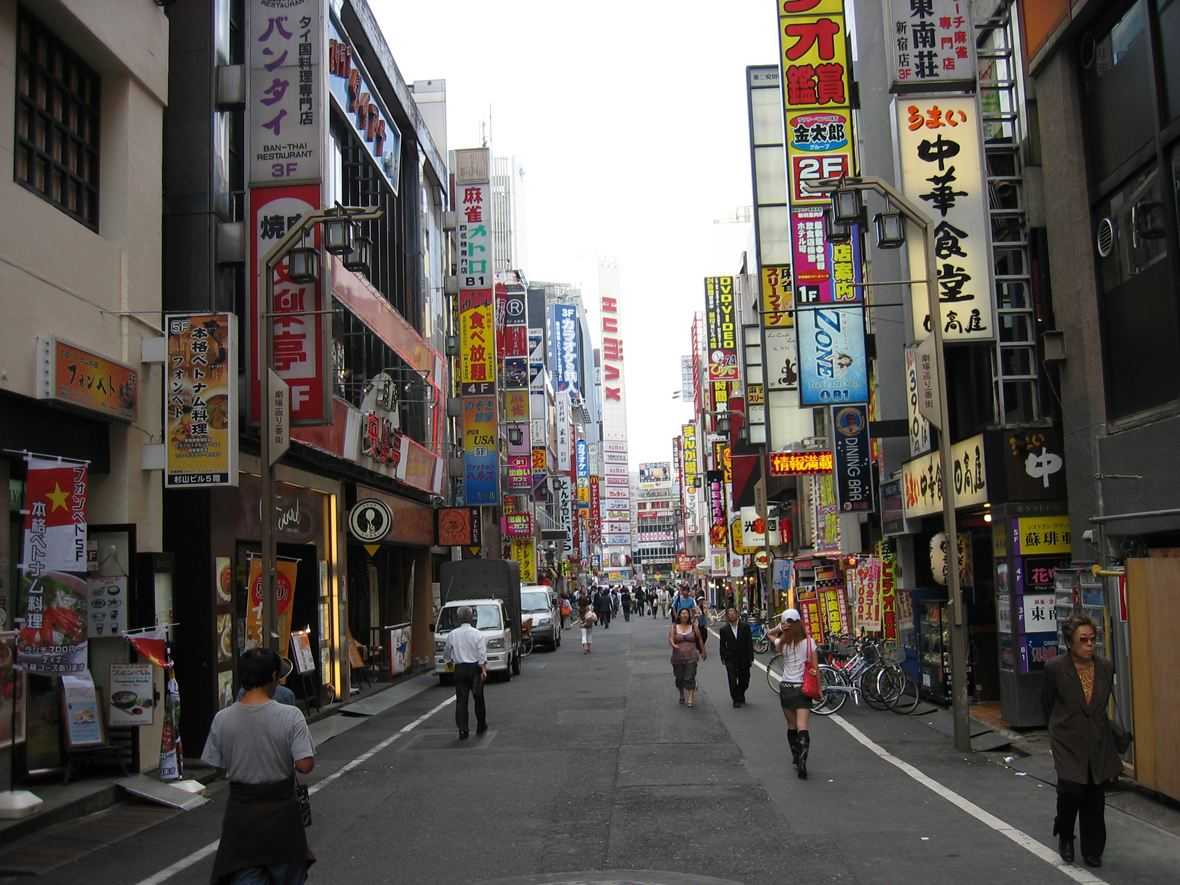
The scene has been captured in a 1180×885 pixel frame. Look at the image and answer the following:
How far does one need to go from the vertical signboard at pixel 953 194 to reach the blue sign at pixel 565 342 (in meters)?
135

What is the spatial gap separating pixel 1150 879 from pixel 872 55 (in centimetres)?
1955

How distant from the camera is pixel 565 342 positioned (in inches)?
6186

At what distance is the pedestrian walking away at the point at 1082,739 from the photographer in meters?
8.64

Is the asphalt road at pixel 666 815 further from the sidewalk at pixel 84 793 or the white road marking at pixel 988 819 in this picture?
the sidewalk at pixel 84 793

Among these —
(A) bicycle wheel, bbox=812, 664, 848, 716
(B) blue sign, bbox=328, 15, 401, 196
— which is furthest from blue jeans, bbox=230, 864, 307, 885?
(B) blue sign, bbox=328, 15, 401, 196

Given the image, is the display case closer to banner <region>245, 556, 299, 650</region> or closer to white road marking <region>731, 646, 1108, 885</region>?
white road marking <region>731, 646, 1108, 885</region>

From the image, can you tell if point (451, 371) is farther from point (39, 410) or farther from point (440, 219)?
point (39, 410)

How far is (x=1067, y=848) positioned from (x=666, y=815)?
3.50 metres

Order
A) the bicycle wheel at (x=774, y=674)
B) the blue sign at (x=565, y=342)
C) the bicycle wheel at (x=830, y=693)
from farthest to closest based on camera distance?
the blue sign at (x=565, y=342) < the bicycle wheel at (x=774, y=674) < the bicycle wheel at (x=830, y=693)

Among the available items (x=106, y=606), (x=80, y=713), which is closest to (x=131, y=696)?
(x=80, y=713)

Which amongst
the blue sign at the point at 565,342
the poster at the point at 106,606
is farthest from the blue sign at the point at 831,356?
the blue sign at the point at 565,342

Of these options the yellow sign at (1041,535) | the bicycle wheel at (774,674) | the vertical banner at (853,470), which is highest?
the vertical banner at (853,470)

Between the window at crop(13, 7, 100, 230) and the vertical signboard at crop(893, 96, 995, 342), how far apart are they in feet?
36.1

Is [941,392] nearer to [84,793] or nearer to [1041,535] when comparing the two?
[1041,535]
